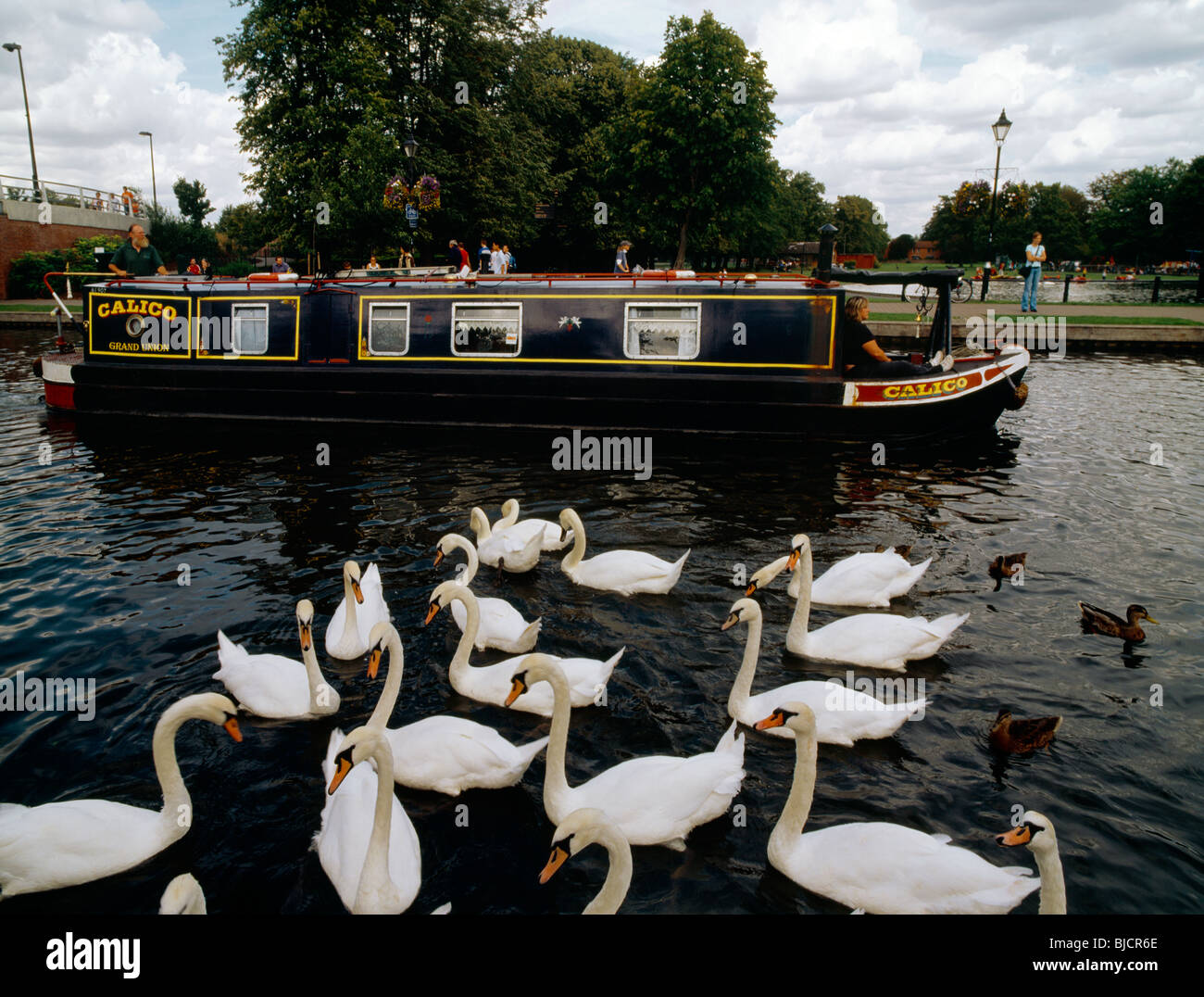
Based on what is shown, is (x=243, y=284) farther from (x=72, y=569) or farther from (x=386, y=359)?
(x=72, y=569)

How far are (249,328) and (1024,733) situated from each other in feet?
48.0

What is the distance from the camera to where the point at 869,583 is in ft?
25.8

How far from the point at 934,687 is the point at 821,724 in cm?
140

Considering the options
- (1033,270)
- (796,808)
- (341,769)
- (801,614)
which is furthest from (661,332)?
(1033,270)

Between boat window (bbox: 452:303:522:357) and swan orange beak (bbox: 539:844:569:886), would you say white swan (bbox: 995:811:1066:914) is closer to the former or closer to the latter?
swan orange beak (bbox: 539:844:569:886)

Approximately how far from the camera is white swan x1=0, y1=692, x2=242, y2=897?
14.3 ft

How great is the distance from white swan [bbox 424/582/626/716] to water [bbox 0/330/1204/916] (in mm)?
119

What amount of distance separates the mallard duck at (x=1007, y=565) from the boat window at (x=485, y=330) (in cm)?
906

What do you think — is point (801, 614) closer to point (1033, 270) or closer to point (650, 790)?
point (650, 790)

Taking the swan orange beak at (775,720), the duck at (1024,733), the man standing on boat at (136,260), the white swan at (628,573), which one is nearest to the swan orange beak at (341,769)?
the swan orange beak at (775,720)

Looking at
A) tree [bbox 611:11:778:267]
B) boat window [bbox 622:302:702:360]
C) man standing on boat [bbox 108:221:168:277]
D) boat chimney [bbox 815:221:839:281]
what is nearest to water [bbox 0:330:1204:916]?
boat window [bbox 622:302:702:360]

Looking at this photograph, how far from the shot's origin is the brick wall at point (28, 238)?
42.1 m
